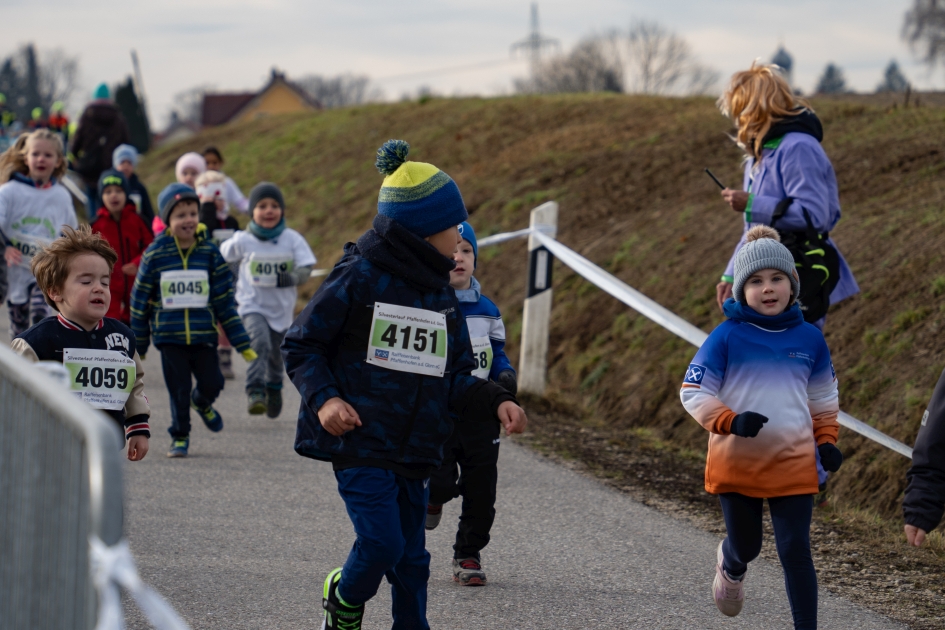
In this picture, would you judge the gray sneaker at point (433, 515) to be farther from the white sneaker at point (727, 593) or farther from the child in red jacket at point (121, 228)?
the child in red jacket at point (121, 228)

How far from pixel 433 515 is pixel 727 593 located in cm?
164

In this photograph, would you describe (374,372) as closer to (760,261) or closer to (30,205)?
(760,261)

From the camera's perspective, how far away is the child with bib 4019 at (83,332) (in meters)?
4.43

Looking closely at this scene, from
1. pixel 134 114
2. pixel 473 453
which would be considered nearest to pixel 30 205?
pixel 473 453

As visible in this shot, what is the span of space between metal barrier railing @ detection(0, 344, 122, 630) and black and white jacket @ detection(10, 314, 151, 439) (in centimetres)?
Result: 205

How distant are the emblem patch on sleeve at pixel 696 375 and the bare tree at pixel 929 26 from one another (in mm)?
61840

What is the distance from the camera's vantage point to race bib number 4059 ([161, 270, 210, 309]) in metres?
7.50

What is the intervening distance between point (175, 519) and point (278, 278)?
3148mm

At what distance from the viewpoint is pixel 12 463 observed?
2318mm

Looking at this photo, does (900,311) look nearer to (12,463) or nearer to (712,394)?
(712,394)

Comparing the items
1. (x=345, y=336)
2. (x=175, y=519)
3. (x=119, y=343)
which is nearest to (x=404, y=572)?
(x=345, y=336)

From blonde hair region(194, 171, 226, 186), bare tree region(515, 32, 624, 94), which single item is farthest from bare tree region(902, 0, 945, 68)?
blonde hair region(194, 171, 226, 186)

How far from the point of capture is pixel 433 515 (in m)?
5.44

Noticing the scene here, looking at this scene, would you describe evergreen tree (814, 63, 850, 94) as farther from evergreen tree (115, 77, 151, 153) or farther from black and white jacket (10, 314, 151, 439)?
black and white jacket (10, 314, 151, 439)
